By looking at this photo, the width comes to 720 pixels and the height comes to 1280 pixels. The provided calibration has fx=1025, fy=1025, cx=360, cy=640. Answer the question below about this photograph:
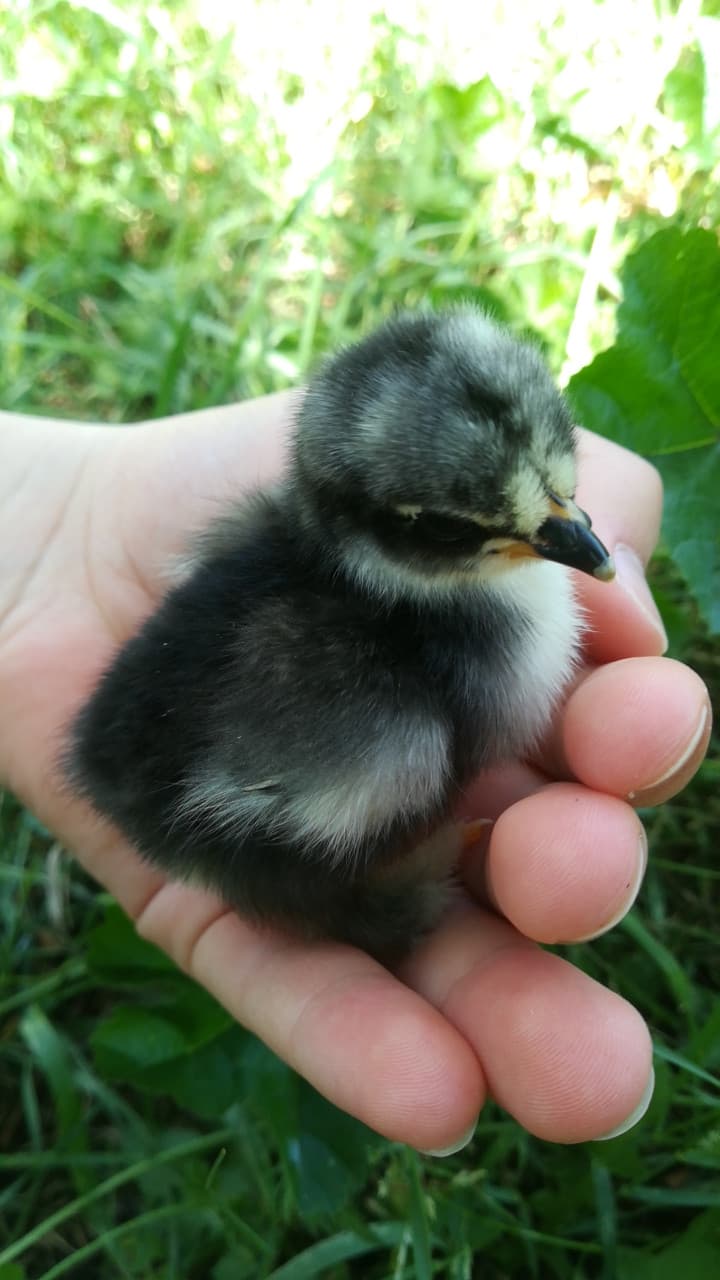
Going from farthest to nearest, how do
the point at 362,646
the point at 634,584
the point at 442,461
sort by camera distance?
the point at 634,584 → the point at 362,646 → the point at 442,461

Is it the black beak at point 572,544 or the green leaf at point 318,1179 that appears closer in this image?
the black beak at point 572,544

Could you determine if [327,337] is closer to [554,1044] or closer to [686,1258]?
[554,1044]

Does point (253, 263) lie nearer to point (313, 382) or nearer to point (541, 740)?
point (313, 382)

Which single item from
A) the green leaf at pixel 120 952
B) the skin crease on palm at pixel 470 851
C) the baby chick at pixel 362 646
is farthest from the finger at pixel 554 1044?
the green leaf at pixel 120 952

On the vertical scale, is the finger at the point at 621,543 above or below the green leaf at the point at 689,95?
below

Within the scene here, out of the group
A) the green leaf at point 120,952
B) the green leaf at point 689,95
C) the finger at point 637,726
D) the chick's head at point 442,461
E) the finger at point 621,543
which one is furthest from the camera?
the green leaf at point 689,95

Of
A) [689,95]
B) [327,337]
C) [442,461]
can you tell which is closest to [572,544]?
[442,461]

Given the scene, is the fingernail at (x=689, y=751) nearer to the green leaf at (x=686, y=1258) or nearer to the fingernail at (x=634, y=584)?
the fingernail at (x=634, y=584)
